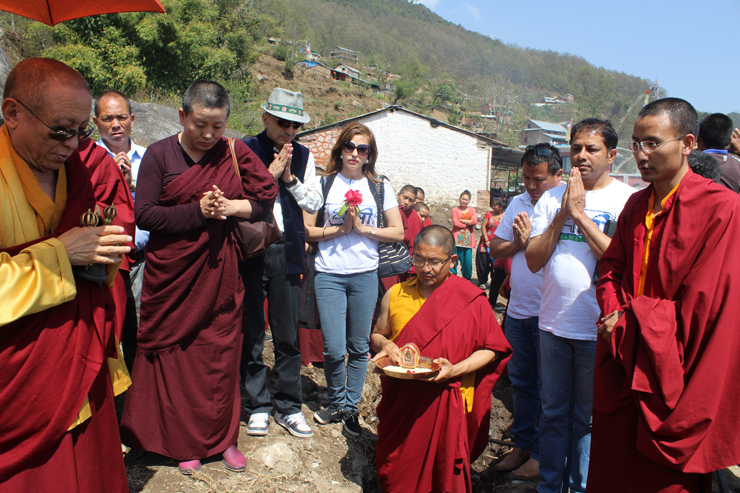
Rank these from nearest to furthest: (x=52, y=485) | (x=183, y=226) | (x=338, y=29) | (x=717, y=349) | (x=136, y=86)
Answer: (x=52, y=485) < (x=717, y=349) < (x=183, y=226) < (x=136, y=86) < (x=338, y=29)

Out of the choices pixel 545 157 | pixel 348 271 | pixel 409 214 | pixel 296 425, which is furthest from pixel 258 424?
pixel 409 214

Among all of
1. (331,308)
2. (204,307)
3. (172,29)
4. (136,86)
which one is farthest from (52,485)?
(172,29)

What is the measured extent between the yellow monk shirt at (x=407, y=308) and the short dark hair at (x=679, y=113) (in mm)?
1552

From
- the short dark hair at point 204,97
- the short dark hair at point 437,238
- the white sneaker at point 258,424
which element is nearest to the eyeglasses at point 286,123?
the short dark hair at point 204,97

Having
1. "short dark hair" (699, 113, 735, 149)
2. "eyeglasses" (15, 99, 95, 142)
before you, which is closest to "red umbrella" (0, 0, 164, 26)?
"eyeglasses" (15, 99, 95, 142)

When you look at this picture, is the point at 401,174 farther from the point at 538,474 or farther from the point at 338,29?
the point at 338,29

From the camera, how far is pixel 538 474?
3.60m

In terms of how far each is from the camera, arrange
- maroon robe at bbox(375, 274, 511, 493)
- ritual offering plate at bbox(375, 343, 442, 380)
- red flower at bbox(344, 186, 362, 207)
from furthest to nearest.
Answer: red flower at bbox(344, 186, 362, 207) < maroon robe at bbox(375, 274, 511, 493) < ritual offering plate at bbox(375, 343, 442, 380)

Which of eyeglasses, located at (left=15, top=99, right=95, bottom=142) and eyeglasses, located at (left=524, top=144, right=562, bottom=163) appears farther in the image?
eyeglasses, located at (left=524, top=144, right=562, bottom=163)

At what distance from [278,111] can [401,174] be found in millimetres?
21423

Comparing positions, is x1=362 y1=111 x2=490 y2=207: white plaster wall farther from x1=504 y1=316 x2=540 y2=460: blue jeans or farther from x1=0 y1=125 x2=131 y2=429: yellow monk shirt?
x1=0 y1=125 x2=131 y2=429: yellow monk shirt

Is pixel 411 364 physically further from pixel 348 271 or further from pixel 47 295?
pixel 47 295

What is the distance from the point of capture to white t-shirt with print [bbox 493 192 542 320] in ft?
11.9

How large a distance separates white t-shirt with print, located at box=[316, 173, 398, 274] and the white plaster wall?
766 inches
